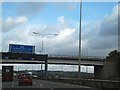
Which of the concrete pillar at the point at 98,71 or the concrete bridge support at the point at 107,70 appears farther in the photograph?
the concrete pillar at the point at 98,71

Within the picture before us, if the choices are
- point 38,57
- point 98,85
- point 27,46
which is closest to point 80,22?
point 98,85

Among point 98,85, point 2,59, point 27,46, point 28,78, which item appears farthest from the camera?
point 2,59

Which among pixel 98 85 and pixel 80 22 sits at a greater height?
pixel 80 22

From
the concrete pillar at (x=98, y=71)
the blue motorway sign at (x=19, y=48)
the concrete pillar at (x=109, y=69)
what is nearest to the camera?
the blue motorway sign at (x=19, y=48)

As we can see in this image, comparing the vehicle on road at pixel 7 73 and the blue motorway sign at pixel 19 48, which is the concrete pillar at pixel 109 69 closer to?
the blue motorway sign at pixel 19 48

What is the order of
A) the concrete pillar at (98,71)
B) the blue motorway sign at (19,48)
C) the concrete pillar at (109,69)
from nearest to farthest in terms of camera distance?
the blue motorway sign at (19,48), the concrete pillar at (109,69), the concrete pillar at (98,71)

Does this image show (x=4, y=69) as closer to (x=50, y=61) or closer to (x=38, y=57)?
(x=38, y=57)

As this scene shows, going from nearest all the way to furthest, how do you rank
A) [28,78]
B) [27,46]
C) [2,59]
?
1. [28,78]
2. [27,46]
3. [2,59]

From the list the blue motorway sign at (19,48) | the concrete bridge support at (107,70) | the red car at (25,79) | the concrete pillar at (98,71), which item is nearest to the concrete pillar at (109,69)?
the concrete bridge support at (107,70)

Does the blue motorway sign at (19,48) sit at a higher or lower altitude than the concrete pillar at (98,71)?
higher

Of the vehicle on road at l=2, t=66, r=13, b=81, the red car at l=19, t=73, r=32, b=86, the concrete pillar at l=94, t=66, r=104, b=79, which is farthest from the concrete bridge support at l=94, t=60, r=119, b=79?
the red car at l=19, t=73, r=32, b=86

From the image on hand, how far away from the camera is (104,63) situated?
110625 mm

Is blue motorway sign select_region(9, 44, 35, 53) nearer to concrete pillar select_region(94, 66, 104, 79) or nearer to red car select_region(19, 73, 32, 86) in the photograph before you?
concrete pillar select_region(94, 66, 104, 79)

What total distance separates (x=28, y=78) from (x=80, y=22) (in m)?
11.7
